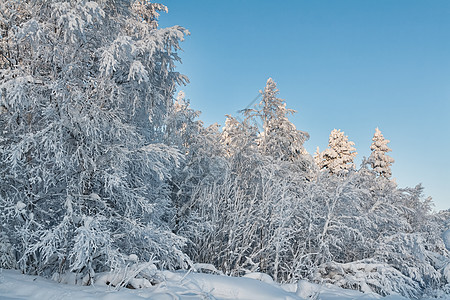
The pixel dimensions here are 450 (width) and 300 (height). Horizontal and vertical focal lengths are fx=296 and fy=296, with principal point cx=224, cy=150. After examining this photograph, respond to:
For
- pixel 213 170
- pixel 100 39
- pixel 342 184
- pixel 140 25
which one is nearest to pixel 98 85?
pixel 100 39

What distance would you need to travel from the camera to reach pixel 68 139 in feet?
21.2

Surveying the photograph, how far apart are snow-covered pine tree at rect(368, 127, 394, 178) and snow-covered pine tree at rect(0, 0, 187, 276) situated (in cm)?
2186

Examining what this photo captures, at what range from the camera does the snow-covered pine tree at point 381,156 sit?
78.8 ft

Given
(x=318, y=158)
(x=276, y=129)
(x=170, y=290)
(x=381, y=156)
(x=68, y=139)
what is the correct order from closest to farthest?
(x=170, y=290)
(x=68, y=139)
(x=276, y=129)
(x=381, y=156)
(x=318, y=158)

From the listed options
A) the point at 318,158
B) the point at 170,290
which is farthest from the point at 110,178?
the point at 318,158

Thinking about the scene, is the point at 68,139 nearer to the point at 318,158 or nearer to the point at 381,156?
the point at 381,156

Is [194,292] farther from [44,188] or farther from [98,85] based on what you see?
[98,85]

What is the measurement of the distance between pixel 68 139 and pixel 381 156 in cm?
2442

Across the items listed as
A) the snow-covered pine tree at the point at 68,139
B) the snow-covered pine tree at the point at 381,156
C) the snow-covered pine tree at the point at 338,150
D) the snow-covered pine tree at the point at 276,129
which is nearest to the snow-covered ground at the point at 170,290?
the snow-covered pine tree at the point at 68,139

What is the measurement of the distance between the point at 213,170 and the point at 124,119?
4.70 m

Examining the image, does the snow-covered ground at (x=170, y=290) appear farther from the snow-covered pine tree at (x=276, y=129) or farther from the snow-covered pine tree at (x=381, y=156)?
the snow-covered pine tree at (x=381, y=156)

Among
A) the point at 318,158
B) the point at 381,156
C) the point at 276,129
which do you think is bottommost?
the point at 276,129

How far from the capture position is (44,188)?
630 cm

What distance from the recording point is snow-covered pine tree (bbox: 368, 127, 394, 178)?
24.0 meters
